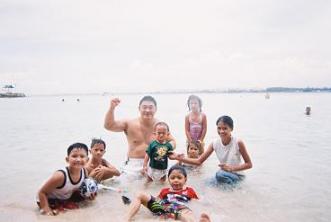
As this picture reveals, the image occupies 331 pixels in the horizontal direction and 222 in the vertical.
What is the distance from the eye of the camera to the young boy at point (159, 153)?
5641 millimetres

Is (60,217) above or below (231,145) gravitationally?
below

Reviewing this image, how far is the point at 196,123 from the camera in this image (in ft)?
27.1

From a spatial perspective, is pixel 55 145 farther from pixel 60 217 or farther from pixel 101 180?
pixel 60 217

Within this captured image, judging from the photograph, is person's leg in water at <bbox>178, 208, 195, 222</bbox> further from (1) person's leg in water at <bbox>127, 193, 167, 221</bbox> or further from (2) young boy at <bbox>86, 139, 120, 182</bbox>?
(2) young boy at <bbox>86, 139, 120, 182</bbox>

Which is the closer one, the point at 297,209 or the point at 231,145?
the point at 297,209

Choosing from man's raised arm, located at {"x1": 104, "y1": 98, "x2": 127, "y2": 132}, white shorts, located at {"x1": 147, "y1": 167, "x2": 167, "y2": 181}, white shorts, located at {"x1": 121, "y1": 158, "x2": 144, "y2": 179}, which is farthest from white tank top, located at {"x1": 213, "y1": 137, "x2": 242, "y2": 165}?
man's raised arm, located at {"x1": 104, "y1": 98, "x2": 127, "y2": 132}

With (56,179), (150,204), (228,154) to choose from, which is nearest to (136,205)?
(150,204)

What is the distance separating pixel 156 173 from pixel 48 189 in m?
2.09

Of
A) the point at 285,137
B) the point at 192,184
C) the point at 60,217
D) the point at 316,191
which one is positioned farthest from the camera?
the point at 285,137

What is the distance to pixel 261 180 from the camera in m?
6.44

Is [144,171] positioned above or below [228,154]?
below

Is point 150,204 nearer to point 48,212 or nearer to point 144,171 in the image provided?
point 48,212

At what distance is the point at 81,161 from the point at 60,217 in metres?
0.75

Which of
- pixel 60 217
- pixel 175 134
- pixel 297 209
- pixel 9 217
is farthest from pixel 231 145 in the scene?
pixel 175 134
